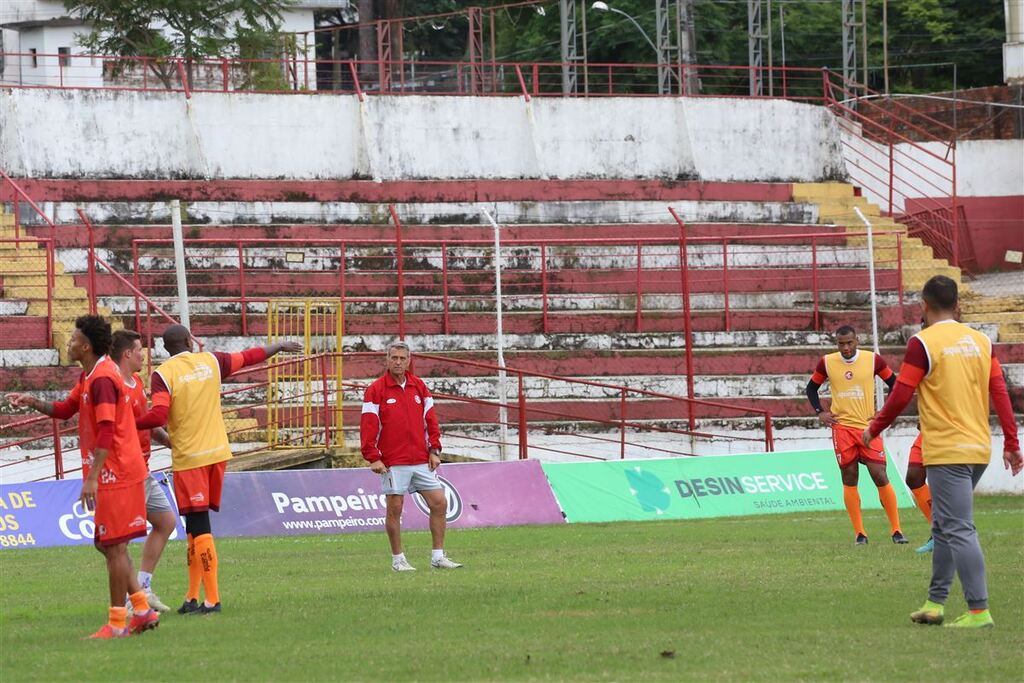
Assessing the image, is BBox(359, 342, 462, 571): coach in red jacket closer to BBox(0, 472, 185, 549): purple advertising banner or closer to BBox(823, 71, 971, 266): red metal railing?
BBox(0, 472, 185, 549): purple advertising banner

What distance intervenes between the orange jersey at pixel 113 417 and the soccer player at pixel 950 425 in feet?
14.9

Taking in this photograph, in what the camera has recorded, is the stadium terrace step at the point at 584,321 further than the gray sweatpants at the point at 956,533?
Yes

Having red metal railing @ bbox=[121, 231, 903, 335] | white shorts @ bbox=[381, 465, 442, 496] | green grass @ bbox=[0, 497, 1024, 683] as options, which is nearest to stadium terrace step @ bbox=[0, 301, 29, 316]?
red metal railing @ bbox=[121, 231, 903, 335]

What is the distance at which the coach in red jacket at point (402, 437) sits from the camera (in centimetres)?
1388

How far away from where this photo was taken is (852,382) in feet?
53.8

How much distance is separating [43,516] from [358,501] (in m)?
3.63

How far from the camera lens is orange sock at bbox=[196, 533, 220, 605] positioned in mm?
10883

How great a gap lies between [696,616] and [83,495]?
390 centimetres

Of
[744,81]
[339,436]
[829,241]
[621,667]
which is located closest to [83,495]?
[621,667]

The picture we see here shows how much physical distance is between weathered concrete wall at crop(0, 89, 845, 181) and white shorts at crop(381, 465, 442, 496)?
19365 millimetres

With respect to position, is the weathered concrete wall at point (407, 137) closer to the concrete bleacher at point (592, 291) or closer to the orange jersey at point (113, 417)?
the concrete bleacher at point (592, 291)

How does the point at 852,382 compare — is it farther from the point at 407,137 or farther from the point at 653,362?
the point at 407,137

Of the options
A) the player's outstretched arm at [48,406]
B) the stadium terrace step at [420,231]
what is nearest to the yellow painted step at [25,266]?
the stadium terrace step at [420,231]

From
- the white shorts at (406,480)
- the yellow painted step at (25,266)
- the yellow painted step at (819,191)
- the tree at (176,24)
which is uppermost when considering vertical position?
the tree at (176,24)
